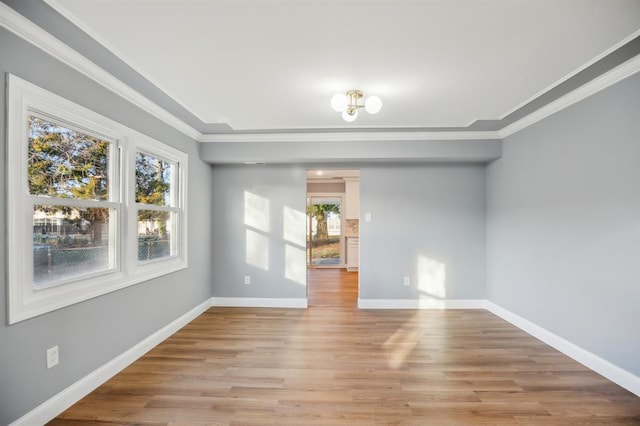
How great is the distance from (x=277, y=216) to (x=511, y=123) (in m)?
3.37

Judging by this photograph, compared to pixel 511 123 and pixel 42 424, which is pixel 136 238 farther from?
pixel 511 123

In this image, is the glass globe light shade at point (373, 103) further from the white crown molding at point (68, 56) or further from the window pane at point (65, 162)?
the window pane at point (65, 162)

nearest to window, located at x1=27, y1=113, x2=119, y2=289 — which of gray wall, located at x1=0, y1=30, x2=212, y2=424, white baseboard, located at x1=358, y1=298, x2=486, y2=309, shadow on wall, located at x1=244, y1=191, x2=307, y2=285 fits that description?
gray wall, located at x1=0, y1=30, x2=212, y2=424

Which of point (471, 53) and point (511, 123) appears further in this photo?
point (511, 123)

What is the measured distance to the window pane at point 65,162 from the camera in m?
2.02

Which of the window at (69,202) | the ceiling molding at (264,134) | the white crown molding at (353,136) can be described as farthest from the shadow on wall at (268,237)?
the window at (69,202)

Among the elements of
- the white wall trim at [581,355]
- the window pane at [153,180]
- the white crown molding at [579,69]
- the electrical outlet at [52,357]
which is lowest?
the white wall trim at [581,355]

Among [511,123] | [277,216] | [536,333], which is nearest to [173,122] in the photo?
[277,216]

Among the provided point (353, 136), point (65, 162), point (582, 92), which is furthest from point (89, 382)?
point (582, 92)

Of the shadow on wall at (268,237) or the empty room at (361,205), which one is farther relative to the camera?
the shadow on wall at (268,237)

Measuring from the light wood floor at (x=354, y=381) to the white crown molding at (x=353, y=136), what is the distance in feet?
8.06

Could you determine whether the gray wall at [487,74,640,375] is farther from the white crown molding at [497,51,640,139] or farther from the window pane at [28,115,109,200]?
the window pane at [28,115,109,200]

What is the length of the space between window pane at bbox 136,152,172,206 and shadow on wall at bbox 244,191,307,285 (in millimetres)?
1298

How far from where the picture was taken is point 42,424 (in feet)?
6.43
